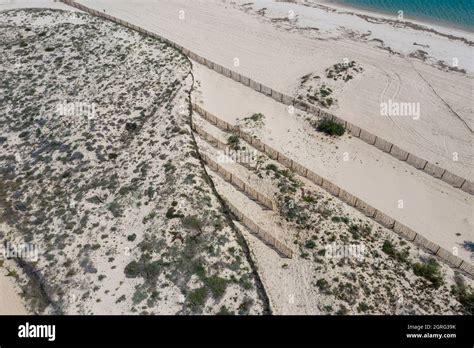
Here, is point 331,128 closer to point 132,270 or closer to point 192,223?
point 192,223

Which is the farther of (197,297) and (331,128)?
(331,128)

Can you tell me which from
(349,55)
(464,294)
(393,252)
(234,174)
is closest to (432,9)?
(349,55)

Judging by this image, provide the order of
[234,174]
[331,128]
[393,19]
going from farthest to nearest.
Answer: [393,19] → [331,128] → [234,174]

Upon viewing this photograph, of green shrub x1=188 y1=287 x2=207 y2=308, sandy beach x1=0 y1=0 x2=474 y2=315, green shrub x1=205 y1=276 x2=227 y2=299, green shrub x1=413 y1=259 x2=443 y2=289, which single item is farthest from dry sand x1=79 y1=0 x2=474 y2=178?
green shrub x1=188 y1=287 x2=207 y2=308

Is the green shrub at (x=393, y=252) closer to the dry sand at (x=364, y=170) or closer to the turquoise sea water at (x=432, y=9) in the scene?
the dry sand at (x=364, y=170)
